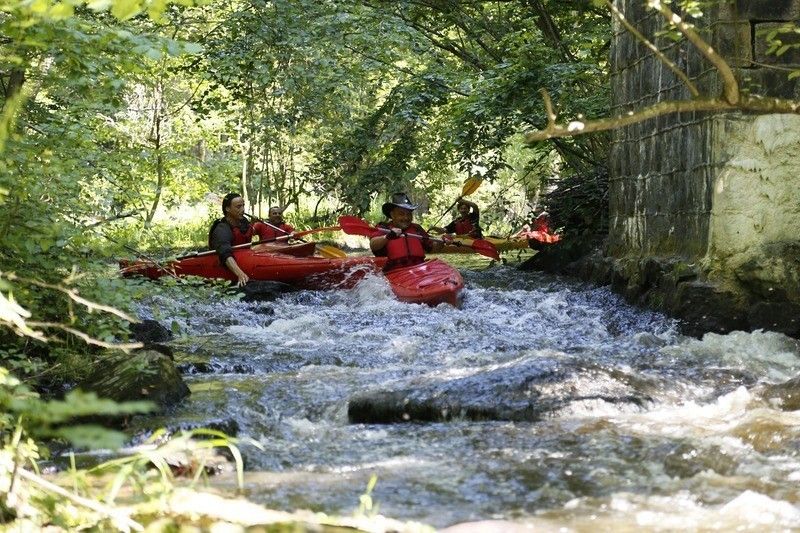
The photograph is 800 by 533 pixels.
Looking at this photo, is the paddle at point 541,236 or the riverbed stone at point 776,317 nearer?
the riverbed stone at point 776,317

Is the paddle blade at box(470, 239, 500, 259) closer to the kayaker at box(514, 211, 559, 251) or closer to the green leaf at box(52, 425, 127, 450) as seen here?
the kayaker at box(514, 211, 559, 251)

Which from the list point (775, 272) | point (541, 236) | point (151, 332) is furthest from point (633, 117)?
point (541, 236)

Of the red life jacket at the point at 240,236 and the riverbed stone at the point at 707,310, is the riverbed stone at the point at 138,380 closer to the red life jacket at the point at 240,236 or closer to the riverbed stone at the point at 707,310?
the riverbed stone at the point at 707,310

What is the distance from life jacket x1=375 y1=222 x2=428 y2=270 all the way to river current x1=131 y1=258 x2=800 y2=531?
2467 mm

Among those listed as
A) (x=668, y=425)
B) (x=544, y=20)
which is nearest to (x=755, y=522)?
(x=668, y=425)

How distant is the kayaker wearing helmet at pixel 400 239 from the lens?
37.1 feet

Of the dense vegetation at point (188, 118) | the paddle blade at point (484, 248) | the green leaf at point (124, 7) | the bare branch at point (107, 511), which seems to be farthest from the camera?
the paddle blade at point (484, 248)

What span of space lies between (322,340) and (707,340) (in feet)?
10.0

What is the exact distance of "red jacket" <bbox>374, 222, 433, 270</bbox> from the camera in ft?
37.2

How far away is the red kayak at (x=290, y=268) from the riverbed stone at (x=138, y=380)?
5759 mm

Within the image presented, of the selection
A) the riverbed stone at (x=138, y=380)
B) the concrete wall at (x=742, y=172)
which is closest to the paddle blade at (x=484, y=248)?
the concrete wall at (x=742, y=172)

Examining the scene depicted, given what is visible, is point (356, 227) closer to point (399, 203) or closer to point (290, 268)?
point (399, 203)

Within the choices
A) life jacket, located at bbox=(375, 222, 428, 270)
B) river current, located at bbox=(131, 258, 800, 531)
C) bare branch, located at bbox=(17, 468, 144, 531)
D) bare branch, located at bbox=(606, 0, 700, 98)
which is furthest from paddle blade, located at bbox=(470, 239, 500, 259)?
bare branch, located at bbox=(17, 468, 144, 531)

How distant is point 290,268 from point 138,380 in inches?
259
